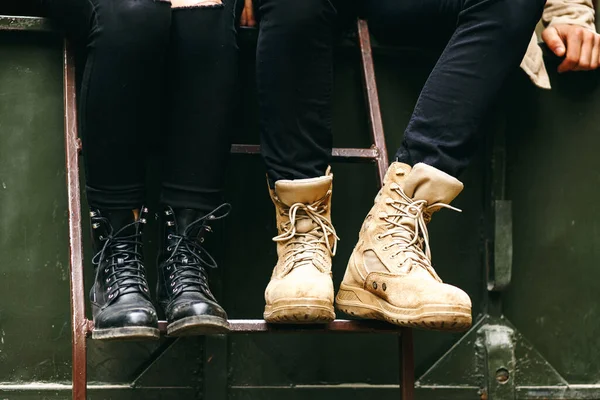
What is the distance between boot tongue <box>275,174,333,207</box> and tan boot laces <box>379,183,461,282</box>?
0.13 meters

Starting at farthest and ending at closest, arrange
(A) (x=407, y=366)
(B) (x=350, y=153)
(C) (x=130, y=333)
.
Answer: (B) (x=350, y=153) < (A) (x=407, y=366) < (C) (x=130, y=333)

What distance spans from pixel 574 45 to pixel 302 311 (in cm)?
98

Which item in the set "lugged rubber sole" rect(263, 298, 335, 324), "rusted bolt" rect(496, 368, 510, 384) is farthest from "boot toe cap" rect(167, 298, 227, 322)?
"rusted bolt" rect(496, 368, 510, 384)

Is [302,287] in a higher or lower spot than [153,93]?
lower

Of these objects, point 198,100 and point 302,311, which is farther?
point 198,100

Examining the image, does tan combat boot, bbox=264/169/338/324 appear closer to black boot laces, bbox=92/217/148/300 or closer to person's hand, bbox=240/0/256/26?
black boot laces, bbox=92/217/148/300

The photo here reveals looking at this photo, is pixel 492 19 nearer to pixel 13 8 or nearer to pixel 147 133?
pixel 147 133

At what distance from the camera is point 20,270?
176cm

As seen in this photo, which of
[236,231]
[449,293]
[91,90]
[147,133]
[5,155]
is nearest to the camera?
[449,293]

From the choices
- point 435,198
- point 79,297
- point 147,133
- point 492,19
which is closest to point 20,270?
point 79,297

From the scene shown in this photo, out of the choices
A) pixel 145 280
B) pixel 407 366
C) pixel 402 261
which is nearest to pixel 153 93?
pixel 145 280

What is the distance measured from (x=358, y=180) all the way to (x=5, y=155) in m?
0.81

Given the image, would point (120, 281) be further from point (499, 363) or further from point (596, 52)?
point (596, 52)

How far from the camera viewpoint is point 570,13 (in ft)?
6.35
